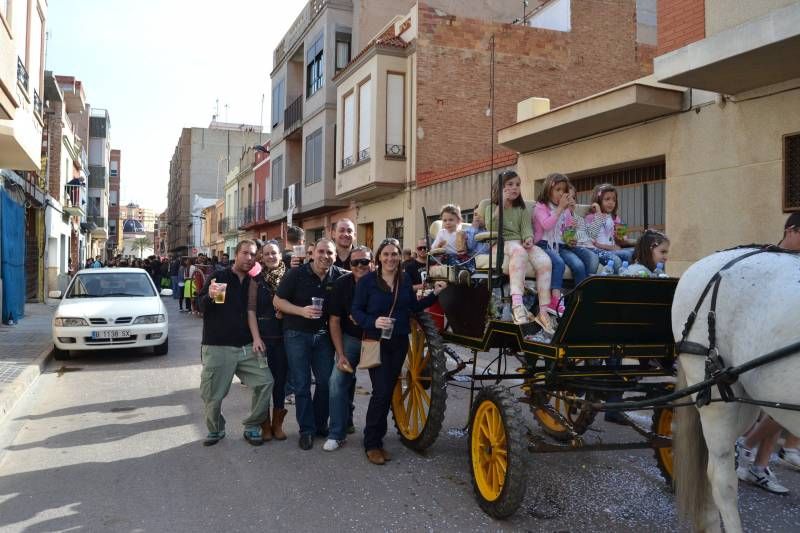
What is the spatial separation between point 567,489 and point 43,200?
21916 millimetres

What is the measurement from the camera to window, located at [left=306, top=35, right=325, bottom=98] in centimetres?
2447

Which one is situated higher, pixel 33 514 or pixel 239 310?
pixel 239 310

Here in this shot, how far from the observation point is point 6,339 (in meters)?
12.1

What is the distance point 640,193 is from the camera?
11.7m

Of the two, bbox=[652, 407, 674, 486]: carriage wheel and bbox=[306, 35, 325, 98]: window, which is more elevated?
bbox=[306, 35, 325, 98]: window

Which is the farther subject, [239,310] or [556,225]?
[239,310]

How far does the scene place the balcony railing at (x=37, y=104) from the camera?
48.8 feet

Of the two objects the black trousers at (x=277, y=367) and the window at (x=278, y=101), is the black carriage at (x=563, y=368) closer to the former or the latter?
the black trousers at (x=277, y=367)

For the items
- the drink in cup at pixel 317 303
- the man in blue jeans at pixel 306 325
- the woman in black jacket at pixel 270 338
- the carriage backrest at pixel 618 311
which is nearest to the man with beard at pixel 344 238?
the man in blue jeans at pixel 306 325

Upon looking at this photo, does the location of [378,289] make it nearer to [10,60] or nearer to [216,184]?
[10,60]

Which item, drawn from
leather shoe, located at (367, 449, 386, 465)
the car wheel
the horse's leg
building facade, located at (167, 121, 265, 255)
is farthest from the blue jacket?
building facade, located at (167, 121, 265, 255)

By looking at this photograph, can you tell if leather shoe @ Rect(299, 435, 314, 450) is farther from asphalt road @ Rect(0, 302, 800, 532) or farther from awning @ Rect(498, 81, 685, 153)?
awning @ Rect(498, 81, 685, 153)

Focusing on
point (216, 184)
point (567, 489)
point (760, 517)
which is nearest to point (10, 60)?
point (567, 489)

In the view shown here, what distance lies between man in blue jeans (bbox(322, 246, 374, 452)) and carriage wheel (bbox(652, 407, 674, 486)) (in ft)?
8.27
